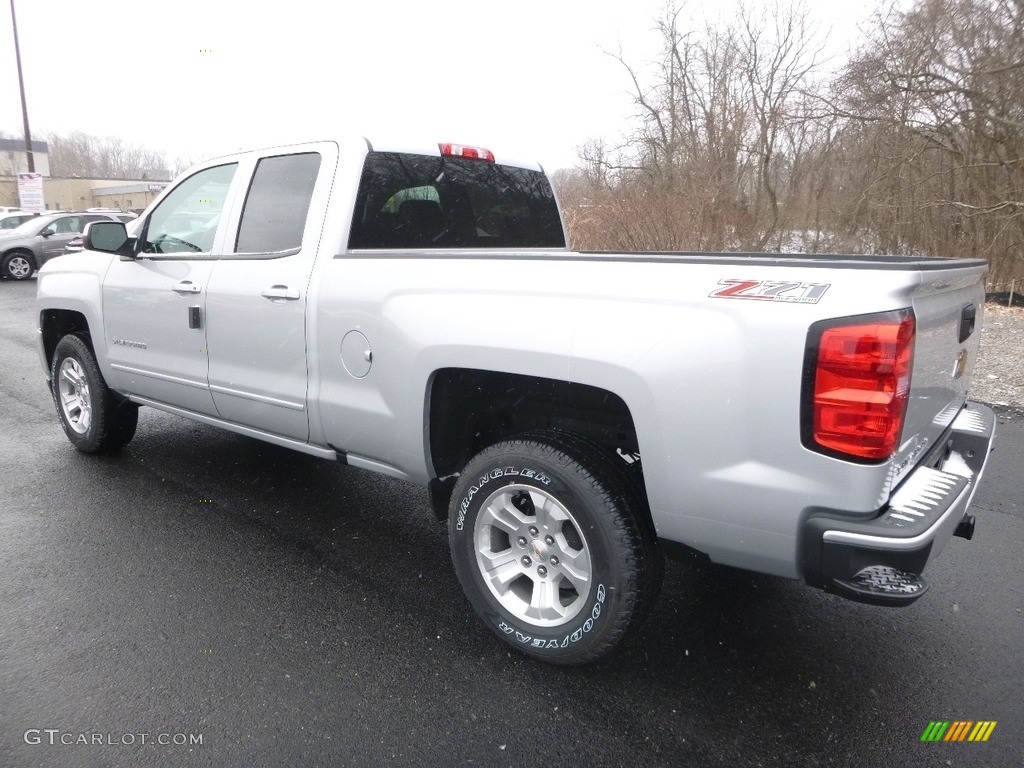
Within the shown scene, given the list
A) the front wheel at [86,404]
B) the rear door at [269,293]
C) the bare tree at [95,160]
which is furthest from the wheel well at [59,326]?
the bare tree at [95,160]

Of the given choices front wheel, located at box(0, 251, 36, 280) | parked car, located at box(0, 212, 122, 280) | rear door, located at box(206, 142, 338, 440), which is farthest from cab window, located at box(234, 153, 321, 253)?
front wheel, located at box(0, 251, 36, 280)

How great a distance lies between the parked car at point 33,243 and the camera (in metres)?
17.7

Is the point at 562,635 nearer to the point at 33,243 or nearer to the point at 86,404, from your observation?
the point at 86,404

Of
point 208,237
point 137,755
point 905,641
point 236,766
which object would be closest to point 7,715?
point 137,755

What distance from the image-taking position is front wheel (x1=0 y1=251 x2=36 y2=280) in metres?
17.7

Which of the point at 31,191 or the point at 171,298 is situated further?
the point at 31,191

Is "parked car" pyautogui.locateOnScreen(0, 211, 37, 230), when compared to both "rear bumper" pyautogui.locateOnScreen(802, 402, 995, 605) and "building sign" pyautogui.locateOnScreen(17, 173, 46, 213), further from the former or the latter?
"rear bumper" pyautogui.locateOnScreen(802, 402, 995, 605)

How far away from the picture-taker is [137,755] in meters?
2.29

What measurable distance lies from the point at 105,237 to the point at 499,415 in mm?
2672

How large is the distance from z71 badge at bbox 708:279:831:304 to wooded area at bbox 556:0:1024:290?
1215 centimetres

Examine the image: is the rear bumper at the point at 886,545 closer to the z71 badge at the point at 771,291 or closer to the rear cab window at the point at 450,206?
the z71 badge at the point at 771,291

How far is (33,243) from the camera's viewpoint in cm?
1802

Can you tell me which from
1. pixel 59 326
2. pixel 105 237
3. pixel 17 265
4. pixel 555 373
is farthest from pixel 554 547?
pixel 17 265

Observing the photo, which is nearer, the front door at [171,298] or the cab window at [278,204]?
the cab window at [278,204]
